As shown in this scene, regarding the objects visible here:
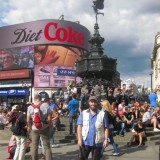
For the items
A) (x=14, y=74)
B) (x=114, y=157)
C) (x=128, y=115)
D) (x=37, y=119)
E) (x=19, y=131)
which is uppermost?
(x=14, y=74)

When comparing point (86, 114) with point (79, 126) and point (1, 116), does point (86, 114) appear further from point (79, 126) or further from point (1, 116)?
point (1, 116)

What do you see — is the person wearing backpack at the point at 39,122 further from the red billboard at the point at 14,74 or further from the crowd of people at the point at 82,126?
the red billboard at the point at 14,74

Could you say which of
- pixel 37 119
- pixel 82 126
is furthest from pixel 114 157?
pixel 82 126

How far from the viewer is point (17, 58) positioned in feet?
212

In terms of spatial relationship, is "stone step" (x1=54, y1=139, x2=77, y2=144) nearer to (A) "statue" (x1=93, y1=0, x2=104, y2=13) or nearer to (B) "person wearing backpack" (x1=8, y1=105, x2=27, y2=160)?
(B) "person wearing backpack" (x1=8, y1=105, x2=27, y2=160)

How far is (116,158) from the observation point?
→ 10344 millimetres

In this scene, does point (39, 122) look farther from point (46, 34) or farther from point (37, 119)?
point (46, 34)

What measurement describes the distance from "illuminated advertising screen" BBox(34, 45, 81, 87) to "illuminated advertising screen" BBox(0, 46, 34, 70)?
3.81 feet

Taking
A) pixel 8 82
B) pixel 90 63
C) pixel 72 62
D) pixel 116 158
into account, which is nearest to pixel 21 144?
pixel 116 158

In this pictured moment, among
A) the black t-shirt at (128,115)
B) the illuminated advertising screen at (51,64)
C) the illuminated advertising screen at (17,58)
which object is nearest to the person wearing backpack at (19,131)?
the black t-shirt at (128,115)

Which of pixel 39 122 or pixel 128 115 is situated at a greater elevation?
pixel 128 115

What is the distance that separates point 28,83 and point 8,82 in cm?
489

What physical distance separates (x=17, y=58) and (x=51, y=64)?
706 centimetres

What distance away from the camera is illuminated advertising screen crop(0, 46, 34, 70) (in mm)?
62825
